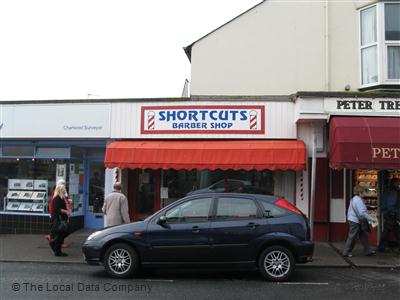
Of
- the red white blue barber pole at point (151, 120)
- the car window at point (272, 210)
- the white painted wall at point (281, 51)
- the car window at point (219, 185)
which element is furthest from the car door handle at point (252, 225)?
the white painted wall at point (281, 51)

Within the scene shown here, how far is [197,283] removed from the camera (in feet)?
27.8

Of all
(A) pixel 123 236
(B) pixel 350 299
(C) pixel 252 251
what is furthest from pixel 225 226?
(B) pixel 350 299

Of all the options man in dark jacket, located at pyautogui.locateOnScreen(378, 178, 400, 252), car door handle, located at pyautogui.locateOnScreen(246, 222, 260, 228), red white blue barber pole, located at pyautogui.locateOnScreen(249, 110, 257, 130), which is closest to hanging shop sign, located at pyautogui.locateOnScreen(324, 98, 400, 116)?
man in dark jacket, located at pyautogui.locateOnScreen(378, 178, 400, 252)

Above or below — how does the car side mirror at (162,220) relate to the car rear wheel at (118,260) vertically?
above

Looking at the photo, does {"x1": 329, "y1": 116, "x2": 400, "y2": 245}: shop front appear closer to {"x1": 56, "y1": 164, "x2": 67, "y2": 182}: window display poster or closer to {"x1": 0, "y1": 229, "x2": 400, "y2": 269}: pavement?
{"x1": 0, "y1": 229, "x2": 400, "y2": 269}: pavement

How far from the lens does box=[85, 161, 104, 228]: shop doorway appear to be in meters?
15.4

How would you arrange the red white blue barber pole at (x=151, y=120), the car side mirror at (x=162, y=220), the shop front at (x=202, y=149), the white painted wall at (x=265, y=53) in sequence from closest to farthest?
1. the car side mirror at (x=162, y=220)
2. the shop front at (x=202, y=149)
3. the red white blue barber pole at (x=151, y=120)
4. the white painted wall at (x=265, y=53)

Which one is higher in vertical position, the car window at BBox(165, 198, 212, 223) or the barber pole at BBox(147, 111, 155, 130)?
the barber pole at BBox(147, 111, 155, 130)

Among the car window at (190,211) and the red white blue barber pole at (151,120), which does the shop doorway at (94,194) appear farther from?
the car window at (190,211)

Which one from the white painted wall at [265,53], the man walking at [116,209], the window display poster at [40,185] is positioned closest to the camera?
the man walking at [116,209]

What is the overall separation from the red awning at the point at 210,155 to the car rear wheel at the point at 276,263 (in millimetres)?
4395

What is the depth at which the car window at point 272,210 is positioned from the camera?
28.7ft

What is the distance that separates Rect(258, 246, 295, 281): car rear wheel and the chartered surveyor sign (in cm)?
557

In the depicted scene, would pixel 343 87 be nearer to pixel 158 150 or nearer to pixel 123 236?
pixel 158 150
